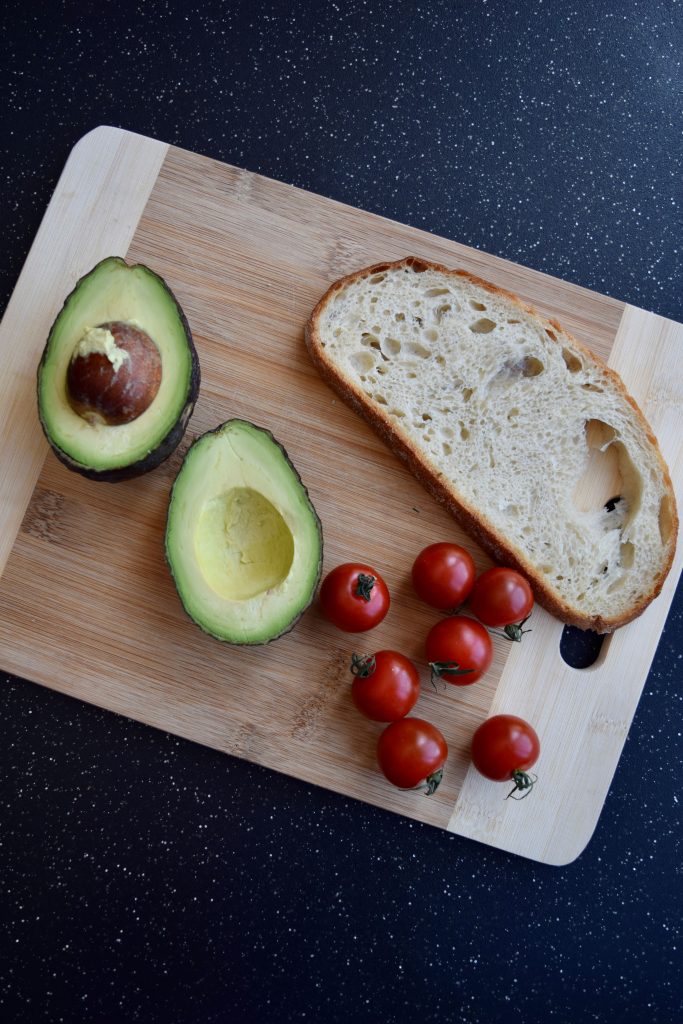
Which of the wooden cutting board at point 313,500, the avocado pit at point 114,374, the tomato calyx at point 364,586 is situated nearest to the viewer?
the avocado pit at point 114,374

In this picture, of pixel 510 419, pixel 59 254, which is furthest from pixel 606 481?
Result: pixel 59 254

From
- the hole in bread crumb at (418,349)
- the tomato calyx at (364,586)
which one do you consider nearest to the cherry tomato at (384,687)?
the tomato calyx at (364,586)

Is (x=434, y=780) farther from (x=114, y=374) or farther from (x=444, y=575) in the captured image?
(x=114, y=374)

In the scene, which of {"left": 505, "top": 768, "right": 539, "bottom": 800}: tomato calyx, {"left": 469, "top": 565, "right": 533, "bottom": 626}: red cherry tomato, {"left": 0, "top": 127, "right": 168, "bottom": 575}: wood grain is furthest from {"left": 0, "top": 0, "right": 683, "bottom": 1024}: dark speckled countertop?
{"left": 469, "top": 565, "right": 533, "bottom": 626}: red cherry tomato

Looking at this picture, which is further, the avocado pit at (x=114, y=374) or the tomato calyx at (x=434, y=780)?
the tomato calyx at (x=434, y=780)

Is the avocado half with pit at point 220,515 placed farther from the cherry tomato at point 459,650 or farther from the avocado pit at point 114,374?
the cherry tomato at point 459,650

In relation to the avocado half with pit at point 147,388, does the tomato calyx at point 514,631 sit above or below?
below

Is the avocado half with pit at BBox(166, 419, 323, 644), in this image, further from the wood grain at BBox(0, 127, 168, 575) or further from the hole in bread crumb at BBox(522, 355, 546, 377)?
the hole in bread crumb at BBox(522, 355, 546, 377)
